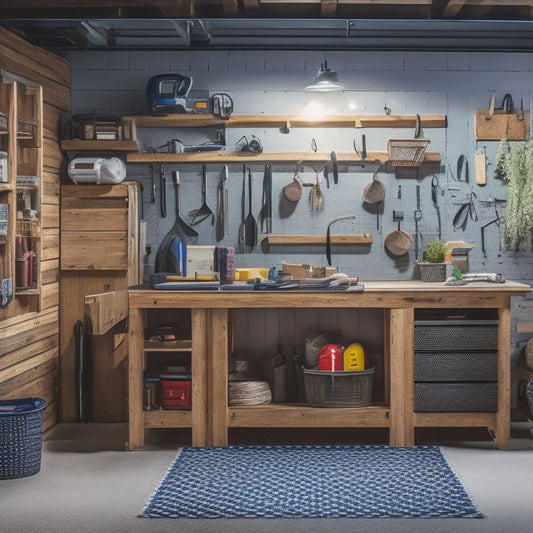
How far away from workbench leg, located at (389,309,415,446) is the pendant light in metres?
1.65

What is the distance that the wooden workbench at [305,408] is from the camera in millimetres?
5281

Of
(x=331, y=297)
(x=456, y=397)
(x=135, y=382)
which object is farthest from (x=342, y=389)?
(x=135, y=382)

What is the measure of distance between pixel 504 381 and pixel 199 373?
1961 millimetres

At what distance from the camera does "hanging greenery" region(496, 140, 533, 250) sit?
19.8 ft

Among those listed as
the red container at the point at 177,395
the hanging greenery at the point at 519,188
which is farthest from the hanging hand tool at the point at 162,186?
the hanging greenery at the point at 519,188

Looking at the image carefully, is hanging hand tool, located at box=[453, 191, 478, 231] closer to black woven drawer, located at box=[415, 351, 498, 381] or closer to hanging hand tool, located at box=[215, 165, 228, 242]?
black woven drawer, located at box=[415, 351, 498, 381]

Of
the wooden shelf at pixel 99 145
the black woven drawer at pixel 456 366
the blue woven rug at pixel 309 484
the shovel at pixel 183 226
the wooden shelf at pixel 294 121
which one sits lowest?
the blue woven rug at pixel 309 484

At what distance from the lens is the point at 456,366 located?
531cm

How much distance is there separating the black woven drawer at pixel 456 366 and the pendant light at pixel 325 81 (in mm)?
1951

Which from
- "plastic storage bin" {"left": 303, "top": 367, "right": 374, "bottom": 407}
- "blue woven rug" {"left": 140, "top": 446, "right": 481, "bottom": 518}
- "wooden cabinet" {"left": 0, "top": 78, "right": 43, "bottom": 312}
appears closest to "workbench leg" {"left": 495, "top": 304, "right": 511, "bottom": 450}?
"blue woven rug" {"left": 140, "top": 446, "right": 481, "bottom": 518}

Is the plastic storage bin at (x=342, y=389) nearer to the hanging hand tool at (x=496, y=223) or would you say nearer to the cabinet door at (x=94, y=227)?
the hanging hand tool at (x=496, y=223)

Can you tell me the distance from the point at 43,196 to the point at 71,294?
79 centimetres

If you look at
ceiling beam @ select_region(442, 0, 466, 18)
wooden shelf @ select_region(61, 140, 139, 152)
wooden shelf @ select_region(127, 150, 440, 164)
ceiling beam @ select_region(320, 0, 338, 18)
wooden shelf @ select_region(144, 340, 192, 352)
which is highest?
ceiling beam @ select_region(320, 0, 338, 18)

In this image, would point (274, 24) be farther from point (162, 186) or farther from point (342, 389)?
point (342, 389)
